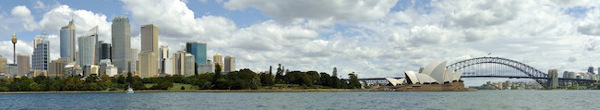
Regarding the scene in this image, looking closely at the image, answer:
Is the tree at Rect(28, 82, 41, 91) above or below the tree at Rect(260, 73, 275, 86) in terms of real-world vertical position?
below

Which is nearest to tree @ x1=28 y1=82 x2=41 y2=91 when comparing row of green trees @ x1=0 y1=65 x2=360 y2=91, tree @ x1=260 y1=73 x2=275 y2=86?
row of green trees @ x1=0 y1=65 x2=360 y2=91

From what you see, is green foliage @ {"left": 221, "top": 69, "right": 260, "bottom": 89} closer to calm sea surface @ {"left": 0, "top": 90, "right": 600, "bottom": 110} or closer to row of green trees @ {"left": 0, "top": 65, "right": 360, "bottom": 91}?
row of green trees @ {"left": 0, "top": 65, "right": 360, "bottom": 91}

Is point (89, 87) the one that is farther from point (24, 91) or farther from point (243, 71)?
point (243, 71)

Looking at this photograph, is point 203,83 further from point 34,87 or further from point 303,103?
point 303,103

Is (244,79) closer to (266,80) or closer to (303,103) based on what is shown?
(266,80)

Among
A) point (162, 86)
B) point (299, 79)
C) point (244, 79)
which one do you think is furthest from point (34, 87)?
point (299, 79)

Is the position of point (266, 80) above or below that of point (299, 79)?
below

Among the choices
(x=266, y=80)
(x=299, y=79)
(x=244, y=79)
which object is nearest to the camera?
(x=244, y=79)

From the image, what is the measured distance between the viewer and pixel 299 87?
18962cm

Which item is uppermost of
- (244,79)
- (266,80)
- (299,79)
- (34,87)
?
(244,79)

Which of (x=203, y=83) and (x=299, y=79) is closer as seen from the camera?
(x=203, y=83)

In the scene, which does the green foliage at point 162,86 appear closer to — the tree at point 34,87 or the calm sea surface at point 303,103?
the tree at point 34,87

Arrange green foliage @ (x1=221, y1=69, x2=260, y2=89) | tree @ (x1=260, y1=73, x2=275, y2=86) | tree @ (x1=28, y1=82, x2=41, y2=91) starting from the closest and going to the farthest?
1. green foliage @ (x1=221, y1=69, x2=260, y2=89)
2. tree @ (x1=28, y1=82, x2=41, y2=91)
3. tree @ (x1=260, y1=73, x2=275, y2=86)

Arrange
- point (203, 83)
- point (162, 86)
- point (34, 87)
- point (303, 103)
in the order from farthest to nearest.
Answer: point (203, 83) → point (34, 87) → point (162, 86) → point (303, 103)
